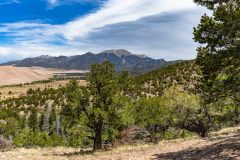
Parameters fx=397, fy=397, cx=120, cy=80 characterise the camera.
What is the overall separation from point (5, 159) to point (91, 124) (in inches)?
427

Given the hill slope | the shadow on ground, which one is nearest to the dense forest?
the shadow on ground

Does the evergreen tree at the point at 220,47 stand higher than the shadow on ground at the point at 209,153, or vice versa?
the evergreen tree at the point at 220,47

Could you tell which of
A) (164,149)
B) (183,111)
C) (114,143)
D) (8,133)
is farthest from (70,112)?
(8,133)

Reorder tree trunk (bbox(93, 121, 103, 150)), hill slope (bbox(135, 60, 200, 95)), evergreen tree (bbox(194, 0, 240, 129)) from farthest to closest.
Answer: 1. hill slope (bbox(135, 60, 200, 95))
2. tree trunk (bbox(93, 121, 103, 150))
3. evergreen tree (bbox(194, 0, 240, 129))

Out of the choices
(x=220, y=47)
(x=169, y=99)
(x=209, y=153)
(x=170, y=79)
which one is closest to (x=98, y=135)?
(x=209, y=153)

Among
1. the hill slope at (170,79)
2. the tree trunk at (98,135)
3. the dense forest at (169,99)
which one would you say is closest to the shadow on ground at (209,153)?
the dense forest at (169,99)

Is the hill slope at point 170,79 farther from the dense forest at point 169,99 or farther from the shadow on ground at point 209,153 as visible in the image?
the shadow on ground at point 209,153

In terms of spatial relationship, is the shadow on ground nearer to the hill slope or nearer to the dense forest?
the dense forest

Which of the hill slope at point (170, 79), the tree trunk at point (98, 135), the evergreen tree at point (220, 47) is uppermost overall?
the evergreen tree at point (220, 47)

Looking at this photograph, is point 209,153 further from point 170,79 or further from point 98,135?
point 170,79

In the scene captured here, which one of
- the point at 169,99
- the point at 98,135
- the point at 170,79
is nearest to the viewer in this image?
the point at 98,135

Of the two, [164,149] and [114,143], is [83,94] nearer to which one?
[114,143]

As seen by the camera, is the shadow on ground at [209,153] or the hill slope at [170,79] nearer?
the shadow on ground at [209,153]

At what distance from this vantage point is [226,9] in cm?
2412
